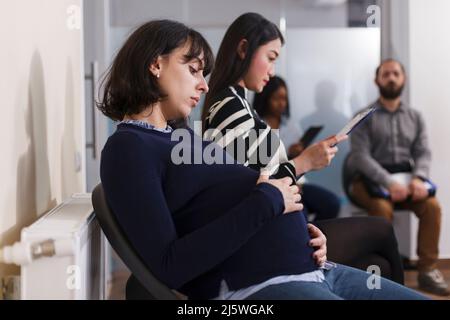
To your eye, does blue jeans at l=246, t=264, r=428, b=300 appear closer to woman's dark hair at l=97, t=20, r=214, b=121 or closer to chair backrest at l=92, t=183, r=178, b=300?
chair backrest at l=92, t=183, r=178, b=300

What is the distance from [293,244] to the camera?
4.11 feet

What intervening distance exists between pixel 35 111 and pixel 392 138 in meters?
2.44

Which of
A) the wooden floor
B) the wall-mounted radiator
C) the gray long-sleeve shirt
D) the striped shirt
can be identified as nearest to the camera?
the wall-mounted radiator

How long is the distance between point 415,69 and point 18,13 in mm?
2821

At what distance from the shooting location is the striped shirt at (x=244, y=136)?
69.1 inches

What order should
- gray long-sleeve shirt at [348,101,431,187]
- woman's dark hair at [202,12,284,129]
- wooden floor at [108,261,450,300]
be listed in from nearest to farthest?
1. woman's dark hair at [202,12,284,129]
2. wooden floor at [108,261,450,300]
3. gray long-sleeve shirt at [348,101,431,187]

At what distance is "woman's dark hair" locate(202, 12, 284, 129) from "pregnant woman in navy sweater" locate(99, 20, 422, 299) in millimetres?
475

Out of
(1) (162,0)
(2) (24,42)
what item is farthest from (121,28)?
(2) (24,42)

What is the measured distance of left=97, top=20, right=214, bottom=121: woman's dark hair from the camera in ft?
4.38

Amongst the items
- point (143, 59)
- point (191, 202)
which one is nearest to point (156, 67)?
point (143, 59)

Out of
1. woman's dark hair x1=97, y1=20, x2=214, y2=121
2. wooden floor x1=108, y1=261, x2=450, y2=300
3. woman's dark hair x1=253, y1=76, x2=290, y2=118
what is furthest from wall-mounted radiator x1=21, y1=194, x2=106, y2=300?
woman's dark hair x1=253, y1=76, x2=290, y2=118

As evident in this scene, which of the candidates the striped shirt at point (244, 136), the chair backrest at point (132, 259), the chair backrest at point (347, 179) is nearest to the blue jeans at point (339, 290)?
the chair backrest at point (132, 259)

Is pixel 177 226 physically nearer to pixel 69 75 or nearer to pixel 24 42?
pixel 24 42

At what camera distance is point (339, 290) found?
1.33m
